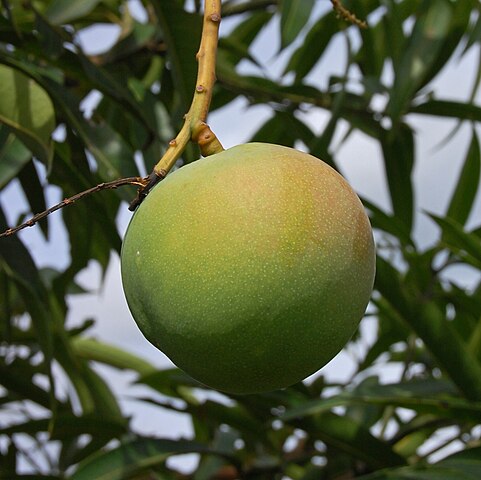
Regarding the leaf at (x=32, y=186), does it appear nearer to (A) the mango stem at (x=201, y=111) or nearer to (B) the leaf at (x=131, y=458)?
(B) the leaf at (x=131, y=458)

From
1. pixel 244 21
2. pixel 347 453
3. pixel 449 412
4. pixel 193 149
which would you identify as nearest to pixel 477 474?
pixel 449 412

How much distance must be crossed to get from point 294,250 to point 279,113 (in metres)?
0.81

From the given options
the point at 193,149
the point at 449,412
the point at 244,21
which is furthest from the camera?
the point at 244,21

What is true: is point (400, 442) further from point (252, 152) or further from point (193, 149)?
point (252, 152)

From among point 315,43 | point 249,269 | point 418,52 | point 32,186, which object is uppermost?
point 315,43

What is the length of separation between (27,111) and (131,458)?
1.50 ft

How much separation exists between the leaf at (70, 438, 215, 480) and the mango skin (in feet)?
1.71

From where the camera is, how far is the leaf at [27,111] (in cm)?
77

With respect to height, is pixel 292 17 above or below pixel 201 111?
above

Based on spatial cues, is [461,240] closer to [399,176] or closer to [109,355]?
[399,176]

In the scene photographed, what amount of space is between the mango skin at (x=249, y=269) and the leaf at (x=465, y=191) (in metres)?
0.88

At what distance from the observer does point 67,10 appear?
3.50 feet

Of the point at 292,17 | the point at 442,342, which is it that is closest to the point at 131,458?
the point at 442,342

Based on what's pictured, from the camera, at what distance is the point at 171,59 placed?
2.83 ft
